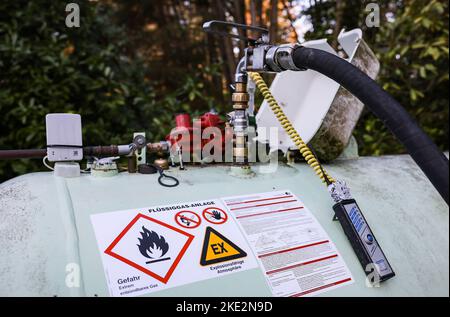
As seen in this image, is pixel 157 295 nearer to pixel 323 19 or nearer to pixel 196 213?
pixel 196 213

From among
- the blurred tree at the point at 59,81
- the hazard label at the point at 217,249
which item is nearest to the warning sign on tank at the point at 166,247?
the hazard label at the point at 217,249

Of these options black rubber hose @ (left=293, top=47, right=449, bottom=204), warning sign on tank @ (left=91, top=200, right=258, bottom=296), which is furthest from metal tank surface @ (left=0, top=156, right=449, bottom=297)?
black rubber hose @ (left=293, top=47, right=449, bottom=204)

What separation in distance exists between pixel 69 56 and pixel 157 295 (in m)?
1.99

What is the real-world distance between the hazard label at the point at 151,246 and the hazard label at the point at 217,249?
1.6 inches

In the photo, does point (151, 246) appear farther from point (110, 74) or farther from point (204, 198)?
point (110, 74)

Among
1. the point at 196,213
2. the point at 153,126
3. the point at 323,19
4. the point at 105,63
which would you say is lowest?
the point at 153,126

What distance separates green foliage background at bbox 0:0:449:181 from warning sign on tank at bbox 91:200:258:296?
1.40 metres

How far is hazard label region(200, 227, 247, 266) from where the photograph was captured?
2.69 ft

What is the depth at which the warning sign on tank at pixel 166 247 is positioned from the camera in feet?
2.45

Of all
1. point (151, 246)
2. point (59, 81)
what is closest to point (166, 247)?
point (151, 246)

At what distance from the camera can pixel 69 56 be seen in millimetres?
2338

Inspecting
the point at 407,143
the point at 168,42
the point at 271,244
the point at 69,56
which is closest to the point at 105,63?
the point at 69,56

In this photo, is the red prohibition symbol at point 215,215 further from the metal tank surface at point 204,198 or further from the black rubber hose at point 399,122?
the black rubber hose at point 399,122

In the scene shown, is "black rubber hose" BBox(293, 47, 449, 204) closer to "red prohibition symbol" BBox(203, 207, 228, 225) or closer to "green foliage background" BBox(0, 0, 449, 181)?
"red prohibition symbol" BBox(203, 207, 228, 225)
